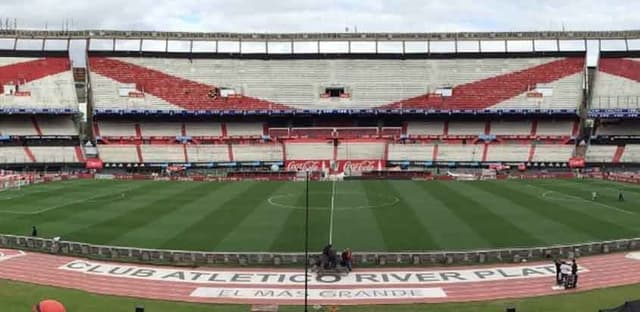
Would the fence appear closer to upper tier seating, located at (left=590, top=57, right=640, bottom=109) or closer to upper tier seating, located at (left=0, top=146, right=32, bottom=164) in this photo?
upper tier seating, located at (left=0, top=146, right=32, bottom=164)

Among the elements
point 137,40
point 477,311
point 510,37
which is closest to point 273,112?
point 137,40

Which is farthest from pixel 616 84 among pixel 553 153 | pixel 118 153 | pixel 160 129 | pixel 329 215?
pixel 118 153

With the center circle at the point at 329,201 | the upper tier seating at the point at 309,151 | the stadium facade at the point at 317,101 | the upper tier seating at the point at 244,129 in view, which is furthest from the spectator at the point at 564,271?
the upper tier seating at the point at 244,129

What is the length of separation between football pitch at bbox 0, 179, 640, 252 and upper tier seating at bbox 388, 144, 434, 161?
18868 millimetres

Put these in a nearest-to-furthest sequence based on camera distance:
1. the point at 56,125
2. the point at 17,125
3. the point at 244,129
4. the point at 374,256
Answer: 1. the point at 374,256
2. the point at 17,125
3. the point at 56,125
4. the point at 244,129

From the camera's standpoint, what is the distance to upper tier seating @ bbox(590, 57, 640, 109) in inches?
3327

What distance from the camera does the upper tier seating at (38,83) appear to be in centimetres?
8538

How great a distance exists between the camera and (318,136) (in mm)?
86938

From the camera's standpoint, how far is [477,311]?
23.9m

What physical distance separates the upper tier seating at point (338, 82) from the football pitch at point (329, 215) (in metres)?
26.5

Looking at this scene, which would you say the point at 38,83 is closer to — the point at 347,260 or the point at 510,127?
the point at 510,127

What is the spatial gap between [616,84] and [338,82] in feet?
123

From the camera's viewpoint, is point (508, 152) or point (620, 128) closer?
point (508, 152)

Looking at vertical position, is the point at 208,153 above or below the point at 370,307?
above
